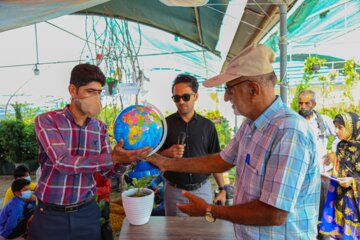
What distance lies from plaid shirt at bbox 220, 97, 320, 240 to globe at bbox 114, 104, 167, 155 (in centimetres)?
56

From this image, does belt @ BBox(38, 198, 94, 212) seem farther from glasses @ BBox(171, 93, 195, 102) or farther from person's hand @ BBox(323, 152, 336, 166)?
person's hand @ BBox(323, 152, 336, 166)

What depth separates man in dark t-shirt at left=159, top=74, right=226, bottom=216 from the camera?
8.27 ft

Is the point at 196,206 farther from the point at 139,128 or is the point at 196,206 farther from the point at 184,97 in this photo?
the point at 184,97

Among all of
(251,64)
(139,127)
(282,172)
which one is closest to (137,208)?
(139,127)

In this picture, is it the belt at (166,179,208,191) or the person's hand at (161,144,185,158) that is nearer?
the person's hand at (161,144,185,158)

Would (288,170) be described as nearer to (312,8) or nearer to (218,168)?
(218,168)

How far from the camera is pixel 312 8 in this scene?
357cm

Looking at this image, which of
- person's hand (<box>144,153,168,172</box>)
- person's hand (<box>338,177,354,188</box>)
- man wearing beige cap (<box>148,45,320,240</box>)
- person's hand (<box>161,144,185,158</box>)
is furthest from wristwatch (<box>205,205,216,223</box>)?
person's hand (<box>338,177,354,188</box>)

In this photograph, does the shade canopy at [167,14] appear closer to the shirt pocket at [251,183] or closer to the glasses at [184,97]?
the glasses at [184,97]

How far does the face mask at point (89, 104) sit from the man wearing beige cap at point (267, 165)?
0.77 metres

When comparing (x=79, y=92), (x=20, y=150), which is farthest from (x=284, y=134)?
(x=20, y=150)

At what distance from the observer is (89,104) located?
5.92ft

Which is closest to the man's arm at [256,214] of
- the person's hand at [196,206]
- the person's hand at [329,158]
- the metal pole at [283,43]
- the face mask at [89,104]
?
the person's hand at [196,206]

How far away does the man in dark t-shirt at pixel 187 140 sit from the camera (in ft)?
8.27
